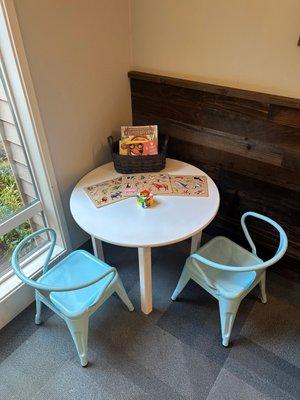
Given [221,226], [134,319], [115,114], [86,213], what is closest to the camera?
[86,213]

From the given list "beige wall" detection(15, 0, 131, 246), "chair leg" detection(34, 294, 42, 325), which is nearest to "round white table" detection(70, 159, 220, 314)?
"beige wall" detection(15, 0, 131, 246)

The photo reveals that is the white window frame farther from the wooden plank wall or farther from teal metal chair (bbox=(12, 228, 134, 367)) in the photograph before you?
the wooden plank wall

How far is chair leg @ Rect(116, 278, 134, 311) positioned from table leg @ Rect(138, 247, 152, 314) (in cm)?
7

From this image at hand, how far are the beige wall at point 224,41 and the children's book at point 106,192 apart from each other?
690 millimetres

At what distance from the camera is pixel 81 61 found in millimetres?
1551

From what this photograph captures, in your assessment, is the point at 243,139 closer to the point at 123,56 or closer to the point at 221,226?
the point at 221,226

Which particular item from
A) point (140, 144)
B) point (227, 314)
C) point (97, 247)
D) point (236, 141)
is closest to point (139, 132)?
point (140, 144)

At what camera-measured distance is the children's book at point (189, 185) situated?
5.15 feet

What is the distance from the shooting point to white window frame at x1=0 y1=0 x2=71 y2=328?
1246mm

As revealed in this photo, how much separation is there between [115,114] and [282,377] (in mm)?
1610

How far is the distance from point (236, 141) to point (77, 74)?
2.88 feet

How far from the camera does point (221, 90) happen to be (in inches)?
61.4

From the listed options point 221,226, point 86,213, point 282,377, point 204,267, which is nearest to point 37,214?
point 86,213

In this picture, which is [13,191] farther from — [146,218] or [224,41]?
[224,41]
